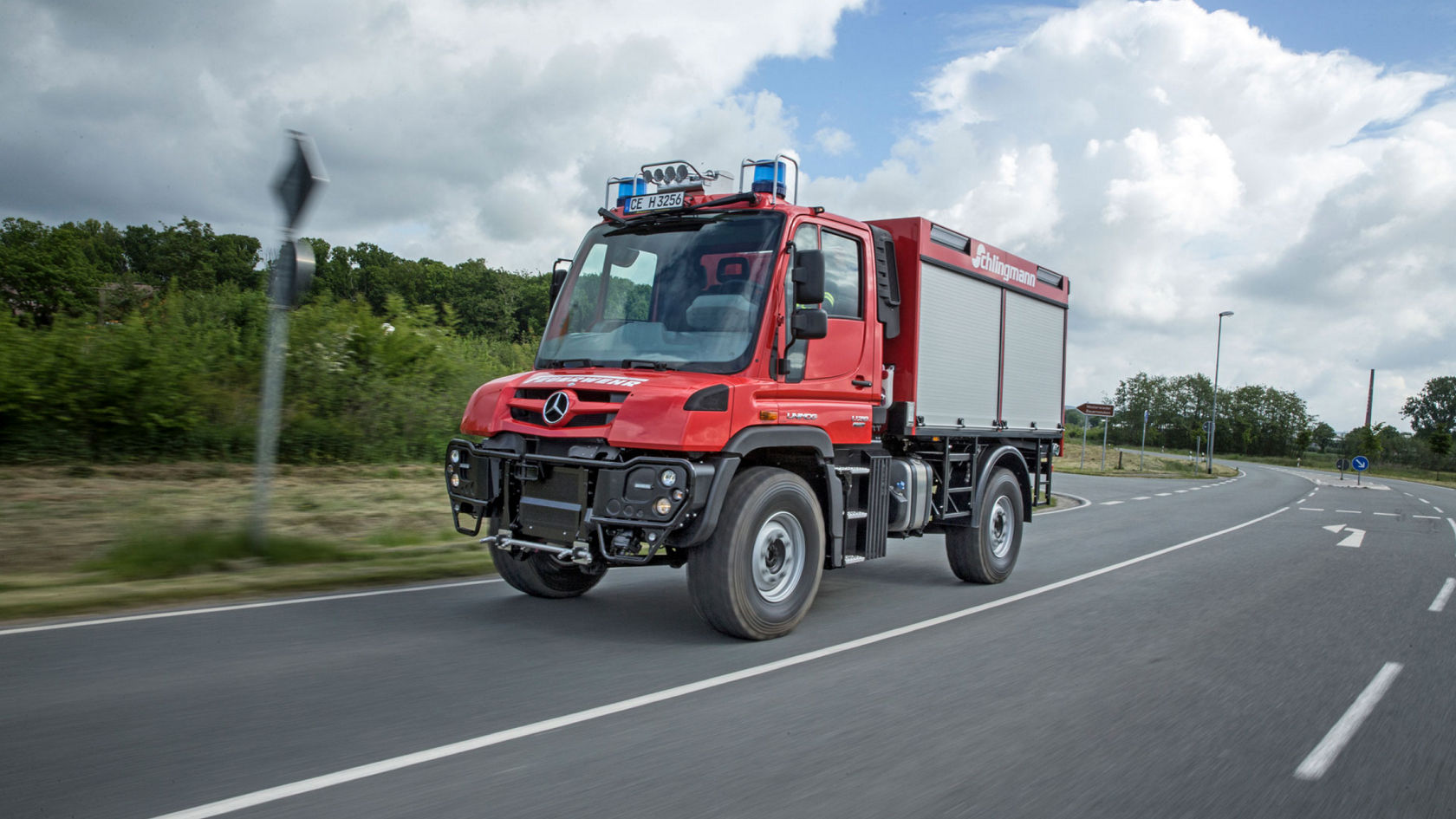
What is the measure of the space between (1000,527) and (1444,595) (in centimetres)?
453

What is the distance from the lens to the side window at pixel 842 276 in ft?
21.4

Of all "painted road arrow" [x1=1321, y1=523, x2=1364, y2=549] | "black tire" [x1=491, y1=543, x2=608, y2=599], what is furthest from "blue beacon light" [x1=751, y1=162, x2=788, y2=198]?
"painted road arrow" [x1=1321, y1=523, x2=1364, y2=549]

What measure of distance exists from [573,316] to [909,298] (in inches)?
108

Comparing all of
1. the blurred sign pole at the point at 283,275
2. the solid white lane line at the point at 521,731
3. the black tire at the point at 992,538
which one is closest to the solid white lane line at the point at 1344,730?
the solid white lane line at the point at 521,731

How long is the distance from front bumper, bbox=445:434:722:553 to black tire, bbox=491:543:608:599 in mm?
843

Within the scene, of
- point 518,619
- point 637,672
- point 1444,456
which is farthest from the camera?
point 1444,456

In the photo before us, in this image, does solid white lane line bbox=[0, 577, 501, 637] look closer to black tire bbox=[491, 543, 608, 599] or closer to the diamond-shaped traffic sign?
black tire bbox=[491, 543, 608, 599]

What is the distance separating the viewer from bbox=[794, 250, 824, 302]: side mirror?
5672mm

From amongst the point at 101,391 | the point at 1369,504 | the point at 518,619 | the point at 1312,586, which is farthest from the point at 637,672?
the point at 1369,504

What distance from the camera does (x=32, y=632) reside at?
5.28 meters

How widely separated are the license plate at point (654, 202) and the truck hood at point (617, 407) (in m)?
1.29

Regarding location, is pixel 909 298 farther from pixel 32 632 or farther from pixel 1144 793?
pixel 32 632

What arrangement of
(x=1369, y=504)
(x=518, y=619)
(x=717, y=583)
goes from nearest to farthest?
1. (x=717, y=583)
2. (x=518, y=619)
3. (x=1369, y=504)

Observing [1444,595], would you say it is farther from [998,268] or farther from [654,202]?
[654,202]
